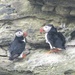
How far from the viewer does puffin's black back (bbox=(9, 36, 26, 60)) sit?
36.2 ft

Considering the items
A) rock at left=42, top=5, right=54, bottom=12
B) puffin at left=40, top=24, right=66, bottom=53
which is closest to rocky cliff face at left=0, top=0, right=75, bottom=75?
rock at left=42, top=5, right=54, bottom=12

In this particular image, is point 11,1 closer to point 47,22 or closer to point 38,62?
point 47,22

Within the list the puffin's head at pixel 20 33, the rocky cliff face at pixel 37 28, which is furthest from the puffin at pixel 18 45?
the rocky cliff face at pixel 37 28

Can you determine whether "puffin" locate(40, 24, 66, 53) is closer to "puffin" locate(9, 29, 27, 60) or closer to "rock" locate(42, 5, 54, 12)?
"puffin" locate(9, 29, 27, 60)

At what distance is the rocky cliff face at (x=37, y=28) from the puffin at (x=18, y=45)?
9.7 inches

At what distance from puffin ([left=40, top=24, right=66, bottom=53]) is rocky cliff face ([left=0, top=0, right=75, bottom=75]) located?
23 cm

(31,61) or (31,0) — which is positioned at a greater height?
(31,0)

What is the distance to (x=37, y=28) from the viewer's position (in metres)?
12.3

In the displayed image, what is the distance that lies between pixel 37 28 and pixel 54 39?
132cm

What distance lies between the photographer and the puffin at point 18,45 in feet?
36.2

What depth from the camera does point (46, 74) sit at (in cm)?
1062

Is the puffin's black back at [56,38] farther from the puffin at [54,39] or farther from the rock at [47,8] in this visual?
the rock at [47,8]

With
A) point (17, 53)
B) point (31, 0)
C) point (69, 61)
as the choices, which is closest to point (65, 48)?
point (69, 61)

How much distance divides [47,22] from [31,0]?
893mm
